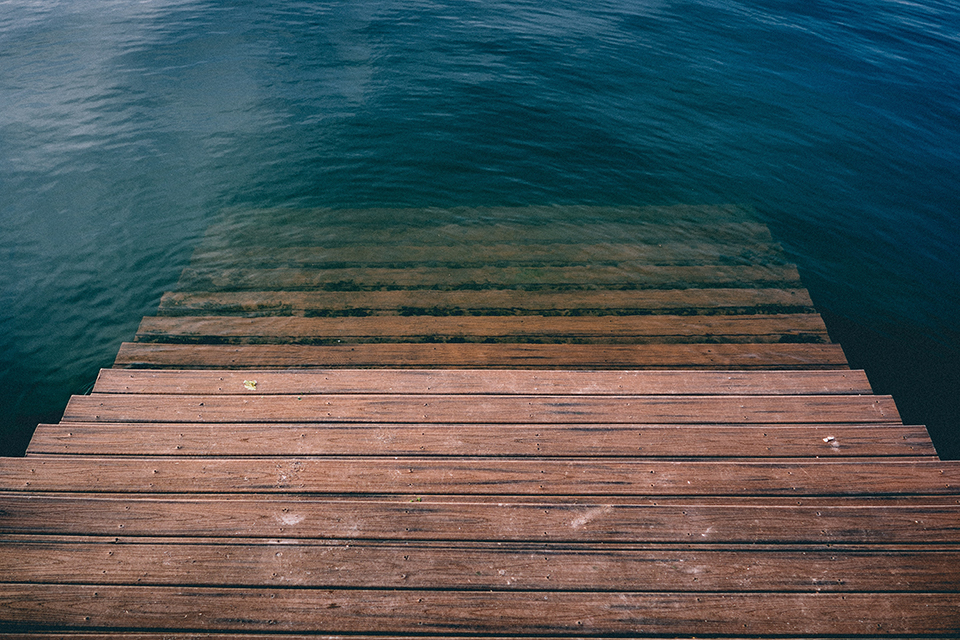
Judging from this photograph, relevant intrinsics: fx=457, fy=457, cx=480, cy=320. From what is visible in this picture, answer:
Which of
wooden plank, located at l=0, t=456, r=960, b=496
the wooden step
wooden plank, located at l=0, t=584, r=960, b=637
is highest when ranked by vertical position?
the wooden step

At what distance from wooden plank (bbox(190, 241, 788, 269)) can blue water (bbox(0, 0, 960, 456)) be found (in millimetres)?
1021

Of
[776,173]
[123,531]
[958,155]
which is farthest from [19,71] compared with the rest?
[958,155]

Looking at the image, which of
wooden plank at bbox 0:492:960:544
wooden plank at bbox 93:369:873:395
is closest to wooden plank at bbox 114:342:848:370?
wooden plank at bbox 93:369:873:395

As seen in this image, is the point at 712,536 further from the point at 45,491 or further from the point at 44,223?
the point at 44,223

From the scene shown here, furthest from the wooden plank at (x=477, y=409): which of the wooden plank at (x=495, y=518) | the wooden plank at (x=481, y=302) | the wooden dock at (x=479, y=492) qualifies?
the wooden plank at (x=481, y=302)

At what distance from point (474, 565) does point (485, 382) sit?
5.96 ft

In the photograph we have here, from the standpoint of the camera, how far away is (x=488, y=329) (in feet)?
20.1

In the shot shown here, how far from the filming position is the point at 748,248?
25.5ft

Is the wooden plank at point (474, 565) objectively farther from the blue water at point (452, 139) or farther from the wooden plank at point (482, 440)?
the blue water at point (452, 139)

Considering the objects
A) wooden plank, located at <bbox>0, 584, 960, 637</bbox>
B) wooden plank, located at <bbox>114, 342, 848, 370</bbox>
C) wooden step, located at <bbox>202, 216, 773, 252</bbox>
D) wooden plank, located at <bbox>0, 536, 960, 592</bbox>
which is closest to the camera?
wooden plank, located at <bbox>0, 584, 960, 637</bbox>

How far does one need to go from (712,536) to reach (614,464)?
91 cm

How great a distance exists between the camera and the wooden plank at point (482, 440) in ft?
13.8

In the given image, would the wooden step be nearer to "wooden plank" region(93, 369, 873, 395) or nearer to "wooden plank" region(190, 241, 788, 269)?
"wooden plank" region(190, 241, 788, 269)

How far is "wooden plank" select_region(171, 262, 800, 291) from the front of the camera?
6895 millimetres
